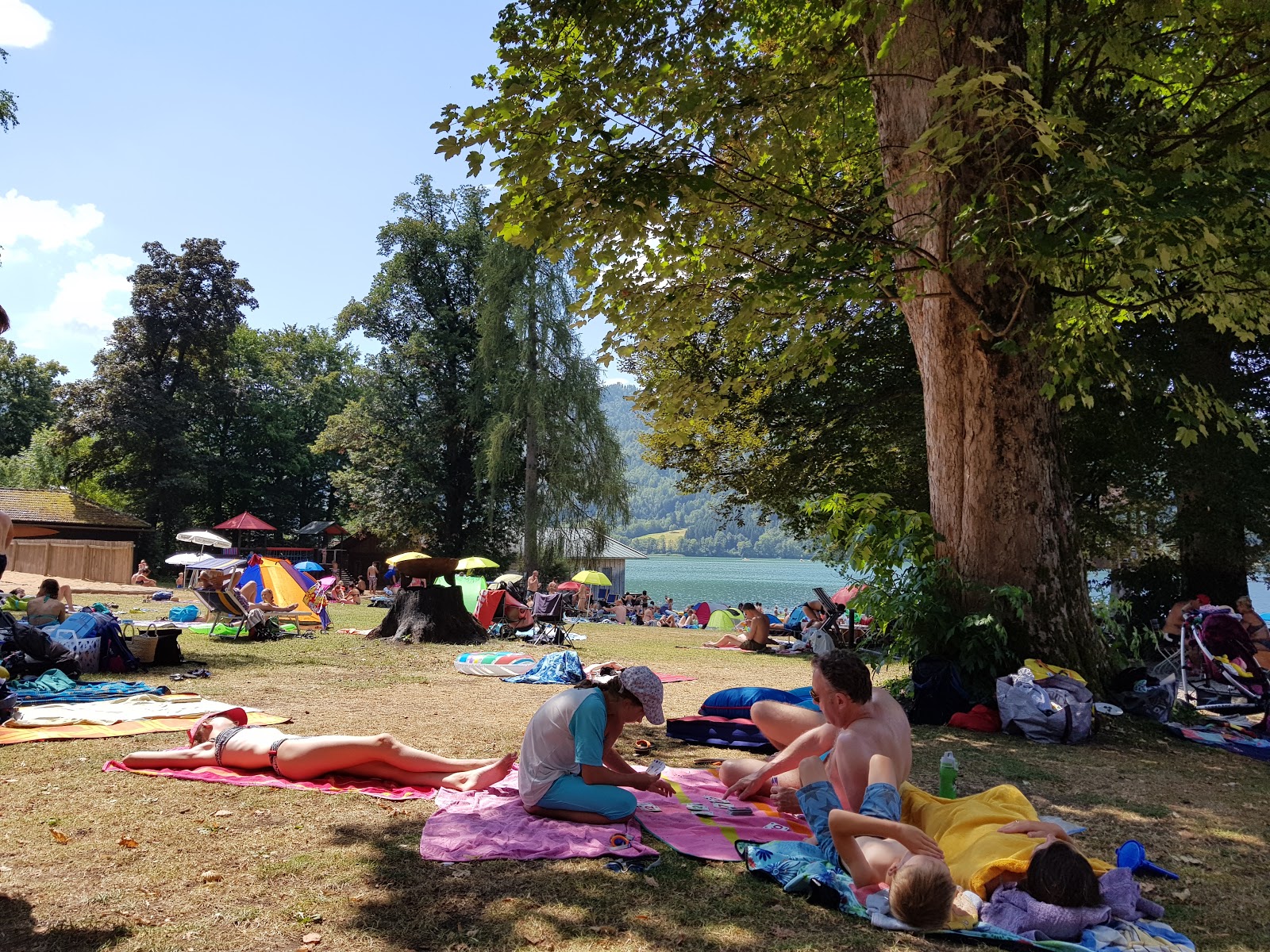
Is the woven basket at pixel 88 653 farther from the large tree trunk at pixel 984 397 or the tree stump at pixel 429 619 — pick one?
the large tree trunk at pixel 984 397

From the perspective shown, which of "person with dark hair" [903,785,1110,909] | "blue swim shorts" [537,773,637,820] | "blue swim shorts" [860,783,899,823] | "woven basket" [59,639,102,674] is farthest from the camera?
"woven basket" [59,639,102,674]

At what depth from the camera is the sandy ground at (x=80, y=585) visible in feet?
77.6

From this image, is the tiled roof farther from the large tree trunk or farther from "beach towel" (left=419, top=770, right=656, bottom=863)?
Result: "beach towel" (left=419, top=770, right=656, bottom=863)

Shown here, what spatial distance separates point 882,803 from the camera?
365 centimetres

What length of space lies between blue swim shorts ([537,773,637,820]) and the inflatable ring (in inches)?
270

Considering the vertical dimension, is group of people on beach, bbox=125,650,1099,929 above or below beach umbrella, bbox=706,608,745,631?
above

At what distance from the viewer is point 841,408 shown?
15.9m

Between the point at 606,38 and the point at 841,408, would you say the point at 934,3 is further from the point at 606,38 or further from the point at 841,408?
the point at 841,408

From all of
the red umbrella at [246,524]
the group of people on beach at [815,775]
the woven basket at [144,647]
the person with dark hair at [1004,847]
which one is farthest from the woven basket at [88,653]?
the red umbrella at [246,524]

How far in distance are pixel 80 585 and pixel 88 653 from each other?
1910 cm

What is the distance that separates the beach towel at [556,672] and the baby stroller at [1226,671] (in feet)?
22.7

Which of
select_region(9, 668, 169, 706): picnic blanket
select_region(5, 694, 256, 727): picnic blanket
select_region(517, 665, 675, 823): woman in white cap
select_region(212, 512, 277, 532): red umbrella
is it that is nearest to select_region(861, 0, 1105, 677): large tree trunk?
select_region(517, 665, 675, 823): woman in white cap

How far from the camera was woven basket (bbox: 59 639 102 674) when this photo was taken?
9.39 metres

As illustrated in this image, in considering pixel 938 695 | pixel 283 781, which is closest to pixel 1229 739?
pixel 938 695
